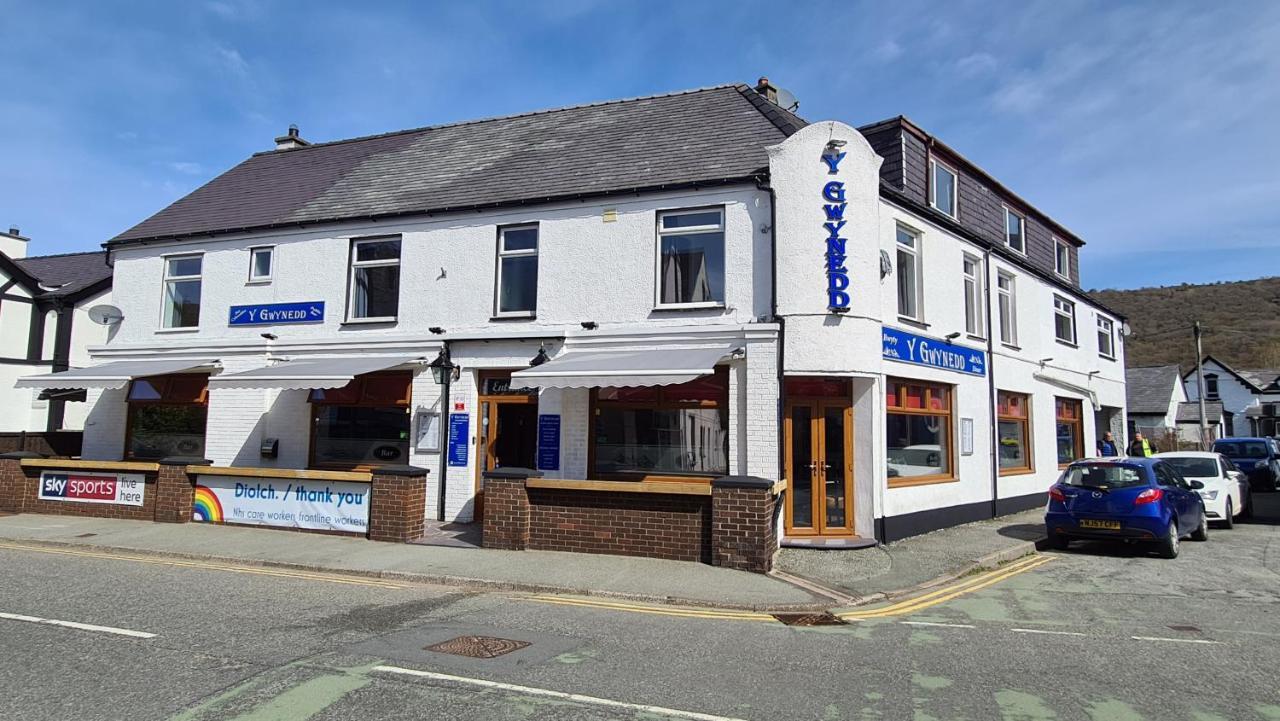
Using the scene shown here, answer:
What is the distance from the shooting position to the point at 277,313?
15.3 m

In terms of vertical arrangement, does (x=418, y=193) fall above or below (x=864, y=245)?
above

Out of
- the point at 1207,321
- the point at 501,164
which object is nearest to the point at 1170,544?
the point at 501,164

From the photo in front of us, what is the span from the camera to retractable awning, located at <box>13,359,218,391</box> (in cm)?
1475

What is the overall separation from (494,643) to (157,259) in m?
14.6

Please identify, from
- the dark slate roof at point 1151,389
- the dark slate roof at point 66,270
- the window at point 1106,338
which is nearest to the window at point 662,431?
the window at point 1106,338

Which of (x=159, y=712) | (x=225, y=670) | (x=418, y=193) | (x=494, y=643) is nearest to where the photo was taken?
(x=159, y=712)

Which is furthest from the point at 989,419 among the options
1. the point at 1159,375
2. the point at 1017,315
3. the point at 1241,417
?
the point at 1241,417

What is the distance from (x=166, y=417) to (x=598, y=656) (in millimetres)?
14164

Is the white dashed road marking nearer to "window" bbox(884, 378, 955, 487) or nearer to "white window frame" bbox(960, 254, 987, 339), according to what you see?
"window" bbox(884, 378, 955, 487)

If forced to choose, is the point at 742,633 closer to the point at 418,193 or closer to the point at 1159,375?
the point at 418,193

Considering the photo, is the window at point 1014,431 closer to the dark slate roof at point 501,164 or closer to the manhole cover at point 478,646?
the dark slate roof at point 501,164

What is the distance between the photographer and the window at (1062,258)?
21.1 meters

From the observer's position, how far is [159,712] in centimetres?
468

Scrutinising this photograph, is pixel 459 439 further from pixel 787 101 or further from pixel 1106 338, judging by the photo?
pixel 1106 338
